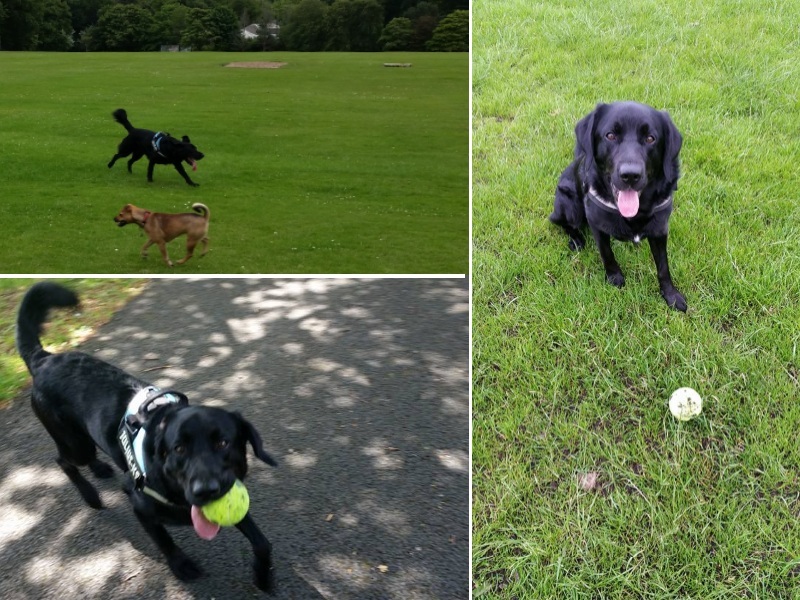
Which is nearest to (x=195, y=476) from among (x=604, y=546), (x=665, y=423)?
(x=604, y=546)

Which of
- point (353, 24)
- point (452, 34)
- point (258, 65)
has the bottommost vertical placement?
point (258, 65)

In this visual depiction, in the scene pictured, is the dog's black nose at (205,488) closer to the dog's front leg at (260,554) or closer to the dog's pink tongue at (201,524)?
the dog's pink tongue at (201,524)

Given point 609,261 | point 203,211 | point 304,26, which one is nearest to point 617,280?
point 609,261

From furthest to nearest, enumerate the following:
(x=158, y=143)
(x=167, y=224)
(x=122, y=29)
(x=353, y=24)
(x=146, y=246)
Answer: (x=353, y=24)
(x=122, y=29)
(x=158, y=143)
(x=146, y=246)
(x=167, y=224)

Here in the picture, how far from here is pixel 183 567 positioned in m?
2.16

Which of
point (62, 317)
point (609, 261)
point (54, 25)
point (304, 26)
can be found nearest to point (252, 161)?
point (304, 26)

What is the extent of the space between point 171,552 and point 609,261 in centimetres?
216

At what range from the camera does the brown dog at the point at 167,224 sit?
3.38 meters

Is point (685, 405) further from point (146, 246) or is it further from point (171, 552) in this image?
point (146, 246)

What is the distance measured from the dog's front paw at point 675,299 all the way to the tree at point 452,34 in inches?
182

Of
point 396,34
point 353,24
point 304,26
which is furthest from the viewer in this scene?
point 396,34

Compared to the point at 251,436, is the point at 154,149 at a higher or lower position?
higher

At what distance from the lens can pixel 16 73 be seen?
5535mm

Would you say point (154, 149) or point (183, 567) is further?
point (154, 149)
